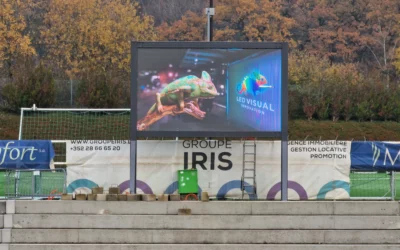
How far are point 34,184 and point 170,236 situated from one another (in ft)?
16.3

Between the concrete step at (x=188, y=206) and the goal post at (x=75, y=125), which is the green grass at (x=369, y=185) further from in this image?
the goal post at (x=75, y=125)

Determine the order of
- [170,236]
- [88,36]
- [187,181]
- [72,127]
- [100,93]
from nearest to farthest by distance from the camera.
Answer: [170,236], [187,181], [72,127], [100,93], [88,36]

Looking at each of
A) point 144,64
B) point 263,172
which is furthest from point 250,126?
point 144,64

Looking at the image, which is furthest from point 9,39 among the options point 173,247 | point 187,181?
point 173,247

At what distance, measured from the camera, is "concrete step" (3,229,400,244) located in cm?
1545

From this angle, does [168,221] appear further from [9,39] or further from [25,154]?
[9,39]

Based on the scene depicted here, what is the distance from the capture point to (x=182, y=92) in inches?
676

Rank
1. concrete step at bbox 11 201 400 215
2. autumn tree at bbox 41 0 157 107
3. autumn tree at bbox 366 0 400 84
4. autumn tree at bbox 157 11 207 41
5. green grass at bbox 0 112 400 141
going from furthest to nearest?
autumn tree at bbox 157 11 207 41
autumn tree at bbox 366 0 400 84
autumn tree at bbox 41 0 157 107
green grass at bbox 0 112 400 141
concrete step at bbox 11 201 400 215

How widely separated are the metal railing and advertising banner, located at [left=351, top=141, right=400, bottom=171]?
25.5ft

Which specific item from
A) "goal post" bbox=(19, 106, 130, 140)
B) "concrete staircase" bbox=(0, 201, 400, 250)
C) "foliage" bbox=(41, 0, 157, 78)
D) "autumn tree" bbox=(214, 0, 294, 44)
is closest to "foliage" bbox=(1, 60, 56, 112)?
"goal post" bbox=(19, 106, 130, 140)

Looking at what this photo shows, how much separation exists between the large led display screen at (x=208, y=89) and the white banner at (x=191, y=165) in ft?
4.40

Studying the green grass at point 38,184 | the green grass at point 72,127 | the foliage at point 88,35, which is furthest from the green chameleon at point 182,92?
the foliage at point 88,35

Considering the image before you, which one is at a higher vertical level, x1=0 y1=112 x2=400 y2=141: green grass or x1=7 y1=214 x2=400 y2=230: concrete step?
x1=0 y1=112 x2=400 y2=141: green grass

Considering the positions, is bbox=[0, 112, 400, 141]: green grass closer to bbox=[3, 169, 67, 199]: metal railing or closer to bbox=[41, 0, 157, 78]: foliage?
bbox=[3, 169, 67, 199]: metal railing
